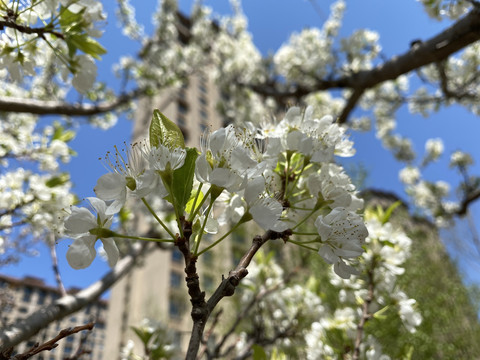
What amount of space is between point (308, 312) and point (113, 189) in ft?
4.19

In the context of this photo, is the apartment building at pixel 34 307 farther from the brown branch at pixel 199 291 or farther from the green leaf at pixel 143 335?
the brown branch at pixel 199 291

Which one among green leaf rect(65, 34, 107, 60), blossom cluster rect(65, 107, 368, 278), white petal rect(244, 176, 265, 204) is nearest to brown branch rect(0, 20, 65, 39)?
green leaf rect(65, 34, 107, 60)

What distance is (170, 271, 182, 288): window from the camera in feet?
44.0

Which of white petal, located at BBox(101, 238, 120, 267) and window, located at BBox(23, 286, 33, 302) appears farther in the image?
window, located at BBox(23, 286, 33, 302)

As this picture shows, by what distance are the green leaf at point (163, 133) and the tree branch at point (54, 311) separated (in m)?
0.43

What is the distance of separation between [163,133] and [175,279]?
45.7 feet

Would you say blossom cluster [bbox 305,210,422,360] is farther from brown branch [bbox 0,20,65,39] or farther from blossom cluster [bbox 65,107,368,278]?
brown branch [bbox 0,20,65,39]

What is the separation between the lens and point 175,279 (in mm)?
13664

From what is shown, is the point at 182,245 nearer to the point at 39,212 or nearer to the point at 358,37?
the point at 39,212

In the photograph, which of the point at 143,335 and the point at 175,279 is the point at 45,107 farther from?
the point at 175,279

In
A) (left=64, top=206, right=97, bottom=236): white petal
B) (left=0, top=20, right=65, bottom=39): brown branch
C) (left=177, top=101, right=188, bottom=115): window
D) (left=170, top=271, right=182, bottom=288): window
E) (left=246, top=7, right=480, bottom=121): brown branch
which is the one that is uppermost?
(left=177, top=101, right=188, bottom=115): window

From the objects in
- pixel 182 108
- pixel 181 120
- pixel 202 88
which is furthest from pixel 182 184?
pixel 202 88

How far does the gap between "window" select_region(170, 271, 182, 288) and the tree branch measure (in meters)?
11.8

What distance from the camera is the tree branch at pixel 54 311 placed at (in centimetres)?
104
